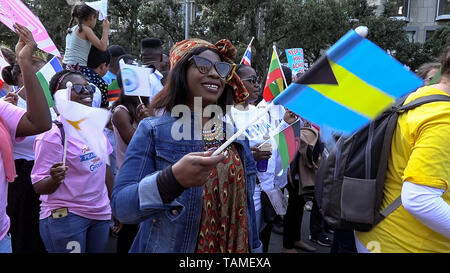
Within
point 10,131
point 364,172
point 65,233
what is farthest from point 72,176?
point 364,172

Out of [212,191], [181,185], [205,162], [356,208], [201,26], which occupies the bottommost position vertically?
[356,208]

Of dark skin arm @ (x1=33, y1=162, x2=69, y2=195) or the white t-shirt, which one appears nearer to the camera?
dark skin arm @ (x1=33, y1=162, x2=69, y2=195)

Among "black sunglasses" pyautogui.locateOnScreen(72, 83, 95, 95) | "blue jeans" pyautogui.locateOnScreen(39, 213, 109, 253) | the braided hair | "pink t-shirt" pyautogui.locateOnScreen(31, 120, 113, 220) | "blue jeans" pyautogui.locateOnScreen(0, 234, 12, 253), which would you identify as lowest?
"blue jeans" pyautogui.locateOnScreen(39, 213, 109, 253)

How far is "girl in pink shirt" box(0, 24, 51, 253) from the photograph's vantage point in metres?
2.03

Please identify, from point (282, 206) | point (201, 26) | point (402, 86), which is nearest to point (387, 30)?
point (201, 26)

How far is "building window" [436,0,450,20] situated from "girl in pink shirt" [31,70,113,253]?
31.8m

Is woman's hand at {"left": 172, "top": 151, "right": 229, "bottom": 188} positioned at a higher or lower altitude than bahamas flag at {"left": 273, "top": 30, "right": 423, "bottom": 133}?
lower

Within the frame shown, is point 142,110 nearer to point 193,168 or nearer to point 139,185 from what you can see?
point 139,185

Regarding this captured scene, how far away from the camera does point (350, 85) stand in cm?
139

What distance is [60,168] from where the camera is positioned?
2.47 m

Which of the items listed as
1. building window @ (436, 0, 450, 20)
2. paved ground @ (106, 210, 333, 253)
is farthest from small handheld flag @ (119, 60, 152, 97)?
building window @ (436, 0, 450, 20)

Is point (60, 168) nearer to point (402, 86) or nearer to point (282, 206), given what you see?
point (282, 206)

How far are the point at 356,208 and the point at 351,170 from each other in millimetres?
203

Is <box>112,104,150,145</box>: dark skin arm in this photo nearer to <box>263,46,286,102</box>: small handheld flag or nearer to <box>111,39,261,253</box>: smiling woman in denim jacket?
<box>263,46,286,102</box>: small handheld flag
